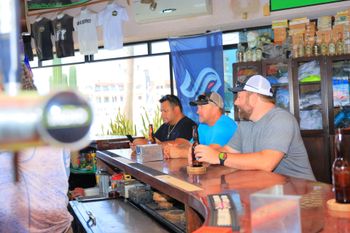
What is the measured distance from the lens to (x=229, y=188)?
7.04ft

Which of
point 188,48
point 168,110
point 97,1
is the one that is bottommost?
point 168,110

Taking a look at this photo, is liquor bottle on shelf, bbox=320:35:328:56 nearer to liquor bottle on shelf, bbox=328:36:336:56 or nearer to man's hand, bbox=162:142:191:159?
liquor bottle on shelf, bbox=328:36:336:56

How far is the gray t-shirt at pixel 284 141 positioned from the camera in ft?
8.88

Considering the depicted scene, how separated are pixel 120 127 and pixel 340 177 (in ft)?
19.4

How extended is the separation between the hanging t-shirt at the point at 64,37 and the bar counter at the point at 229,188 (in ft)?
14.5

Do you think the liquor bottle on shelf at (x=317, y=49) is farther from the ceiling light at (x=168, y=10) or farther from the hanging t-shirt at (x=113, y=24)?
the hanging t-shirt at (x=113, y=24)

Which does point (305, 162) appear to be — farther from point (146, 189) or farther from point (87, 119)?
point (87, 119)

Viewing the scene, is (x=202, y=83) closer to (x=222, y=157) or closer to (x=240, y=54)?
(x=240, y=54)

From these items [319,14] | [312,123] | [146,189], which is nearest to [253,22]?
[319,14]

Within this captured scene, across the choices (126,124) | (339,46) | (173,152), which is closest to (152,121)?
(126,124)

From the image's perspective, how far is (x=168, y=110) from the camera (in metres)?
4.91

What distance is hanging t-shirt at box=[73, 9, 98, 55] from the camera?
7012 mm

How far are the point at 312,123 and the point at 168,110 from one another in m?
1.98

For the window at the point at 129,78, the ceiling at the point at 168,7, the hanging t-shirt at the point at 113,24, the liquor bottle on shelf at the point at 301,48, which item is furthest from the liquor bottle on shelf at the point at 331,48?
the hanging t-shirt at the point at 113,24
